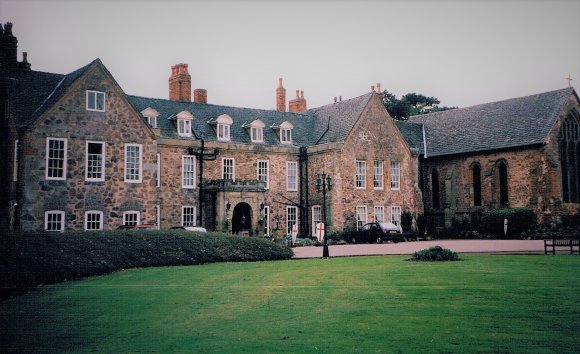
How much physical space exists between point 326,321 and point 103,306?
5.54 meters

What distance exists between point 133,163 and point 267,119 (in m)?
14.3

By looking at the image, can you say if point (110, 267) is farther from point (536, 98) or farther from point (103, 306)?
point (536, 98)

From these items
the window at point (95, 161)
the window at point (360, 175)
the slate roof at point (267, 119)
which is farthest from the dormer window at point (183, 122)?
the window at point (360, 175)

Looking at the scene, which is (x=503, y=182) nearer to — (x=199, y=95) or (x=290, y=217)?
(x=290, y=217)

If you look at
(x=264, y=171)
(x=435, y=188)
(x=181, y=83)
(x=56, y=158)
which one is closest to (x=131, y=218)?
(x=56, y=158)

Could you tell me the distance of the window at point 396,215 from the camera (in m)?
44.9

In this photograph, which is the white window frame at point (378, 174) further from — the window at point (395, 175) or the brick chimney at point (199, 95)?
the brick chimney at point (199, 95)

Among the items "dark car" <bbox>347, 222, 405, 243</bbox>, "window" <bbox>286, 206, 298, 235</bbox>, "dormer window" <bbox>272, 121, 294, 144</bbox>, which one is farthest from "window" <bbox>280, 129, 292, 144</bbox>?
"dark car" <bbox>347, 222, 405, 243</bbox>

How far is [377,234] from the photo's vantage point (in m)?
37.7

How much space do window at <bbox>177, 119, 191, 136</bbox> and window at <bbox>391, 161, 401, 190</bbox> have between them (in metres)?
16.7

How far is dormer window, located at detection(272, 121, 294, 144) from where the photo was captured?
43594 millimetres

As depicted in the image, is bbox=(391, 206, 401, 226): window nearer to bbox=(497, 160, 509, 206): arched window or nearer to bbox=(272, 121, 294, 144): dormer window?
bbox=(497, 160, 509, 206): arched window

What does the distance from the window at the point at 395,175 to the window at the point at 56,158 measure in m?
25.1

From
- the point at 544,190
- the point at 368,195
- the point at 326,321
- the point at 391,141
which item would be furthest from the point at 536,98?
the point at 326,321
